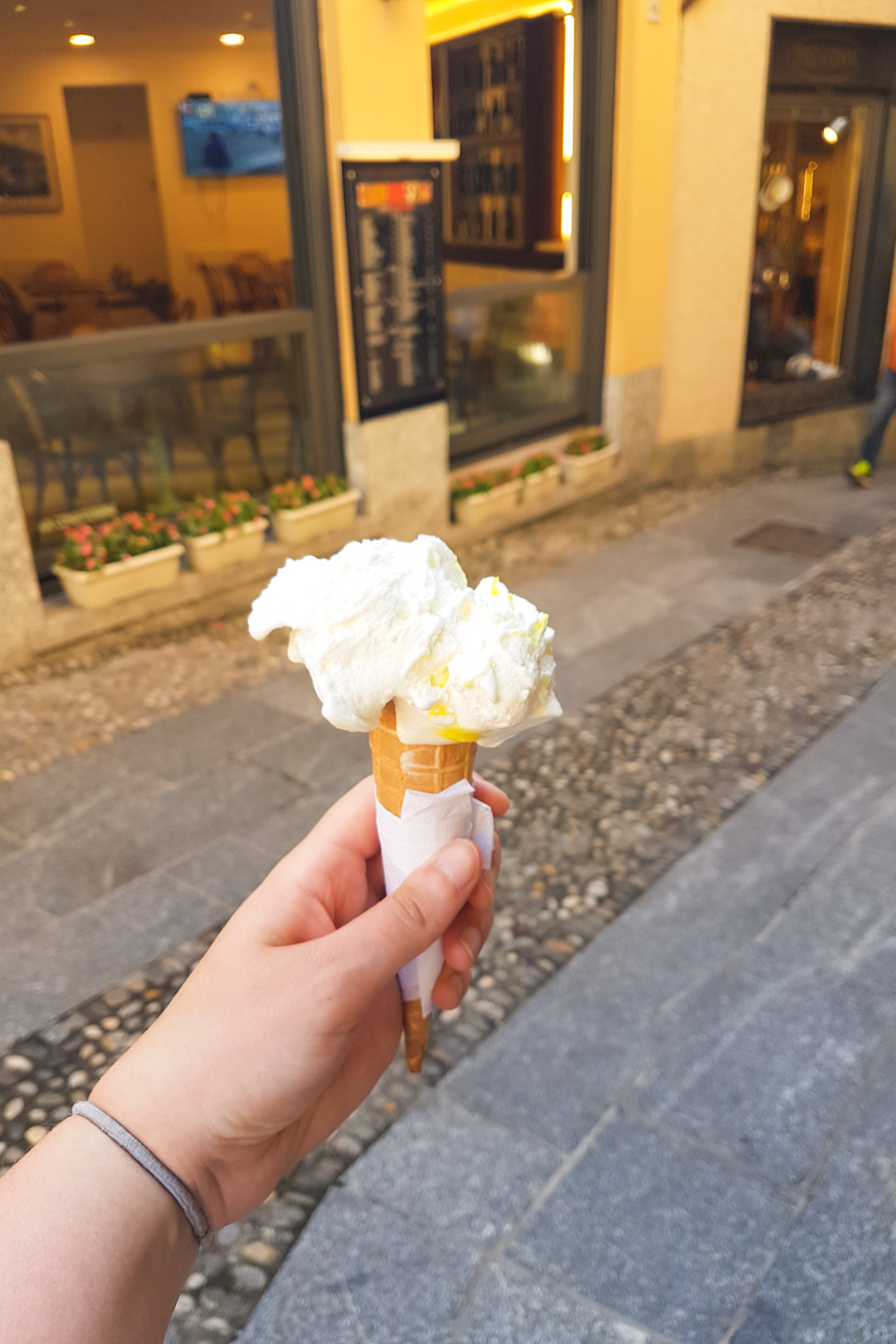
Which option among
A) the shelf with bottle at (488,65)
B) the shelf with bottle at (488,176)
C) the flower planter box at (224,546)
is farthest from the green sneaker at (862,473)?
the flower planter box at (224,546)

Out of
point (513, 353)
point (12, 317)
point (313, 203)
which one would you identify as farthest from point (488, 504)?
point (12, 317)

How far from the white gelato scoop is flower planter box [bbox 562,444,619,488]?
7.42 m

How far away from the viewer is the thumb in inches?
70.7

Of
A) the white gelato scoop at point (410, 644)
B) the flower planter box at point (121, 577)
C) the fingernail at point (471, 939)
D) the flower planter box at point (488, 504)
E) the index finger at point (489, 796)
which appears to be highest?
the white gelato scoop at point (410, 644)

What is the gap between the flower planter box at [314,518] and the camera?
23.7 feet

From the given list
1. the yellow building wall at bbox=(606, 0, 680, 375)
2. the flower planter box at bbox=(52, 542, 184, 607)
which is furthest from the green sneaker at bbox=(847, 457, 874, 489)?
the flower planter box at bbox=(52, 542, 184, 607)

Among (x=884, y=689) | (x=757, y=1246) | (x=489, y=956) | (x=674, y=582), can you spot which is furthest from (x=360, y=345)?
(x=757, y=1246)

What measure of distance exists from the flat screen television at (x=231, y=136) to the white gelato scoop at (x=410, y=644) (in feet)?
19.3

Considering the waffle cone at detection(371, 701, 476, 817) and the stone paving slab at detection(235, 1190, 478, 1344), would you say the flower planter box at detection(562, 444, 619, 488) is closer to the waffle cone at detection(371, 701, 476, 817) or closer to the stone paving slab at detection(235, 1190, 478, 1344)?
the stone paving slab at detection(235, 1190, 478, 1344)

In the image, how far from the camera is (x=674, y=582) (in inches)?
297

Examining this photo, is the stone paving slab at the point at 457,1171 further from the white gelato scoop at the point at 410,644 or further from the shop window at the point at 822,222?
the shop window at the point at 822,222

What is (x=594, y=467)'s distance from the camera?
938 cm

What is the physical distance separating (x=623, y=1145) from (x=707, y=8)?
30.4 ft

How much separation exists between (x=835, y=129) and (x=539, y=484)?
5.17 m
